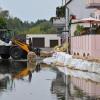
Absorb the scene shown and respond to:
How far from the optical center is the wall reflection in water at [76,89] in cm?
1760

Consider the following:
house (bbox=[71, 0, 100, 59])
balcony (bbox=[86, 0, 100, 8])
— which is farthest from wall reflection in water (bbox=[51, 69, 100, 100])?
balcony (bbox=[86, 0, 100, 8])

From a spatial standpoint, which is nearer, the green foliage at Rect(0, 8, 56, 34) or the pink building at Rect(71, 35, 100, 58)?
the pink building at Rect(71, 35, 100, 58)

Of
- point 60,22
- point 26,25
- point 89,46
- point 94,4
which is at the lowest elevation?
point 89,46

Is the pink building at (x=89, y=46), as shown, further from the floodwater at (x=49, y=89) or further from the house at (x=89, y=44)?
the floodwater at (x=49, y=89)

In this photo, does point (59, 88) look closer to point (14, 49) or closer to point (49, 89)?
point (49, 89)

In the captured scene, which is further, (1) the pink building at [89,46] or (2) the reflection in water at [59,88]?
(1) the pink building at [89,46]

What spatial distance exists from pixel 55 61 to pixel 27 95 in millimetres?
23102

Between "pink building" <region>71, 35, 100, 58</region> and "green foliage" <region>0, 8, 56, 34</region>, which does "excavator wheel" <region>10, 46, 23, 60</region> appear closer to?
"pink building" <region>71, 35, 100, 58</region>

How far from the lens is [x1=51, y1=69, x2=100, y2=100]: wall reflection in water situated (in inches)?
693

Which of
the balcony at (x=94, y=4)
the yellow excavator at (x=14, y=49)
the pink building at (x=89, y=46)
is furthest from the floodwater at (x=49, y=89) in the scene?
the balcony at (x=94, y=4)

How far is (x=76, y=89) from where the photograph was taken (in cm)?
2017

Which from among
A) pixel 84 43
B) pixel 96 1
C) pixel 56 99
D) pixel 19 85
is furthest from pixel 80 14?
pixel 56 99

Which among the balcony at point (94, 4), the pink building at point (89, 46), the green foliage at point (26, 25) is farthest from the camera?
the green foliage at point (26, 25)

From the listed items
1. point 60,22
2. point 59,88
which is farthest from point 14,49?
point 60,22
